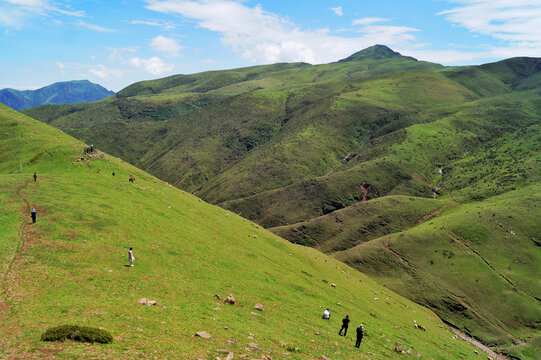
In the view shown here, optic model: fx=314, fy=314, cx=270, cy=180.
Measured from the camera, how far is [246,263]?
53.5m

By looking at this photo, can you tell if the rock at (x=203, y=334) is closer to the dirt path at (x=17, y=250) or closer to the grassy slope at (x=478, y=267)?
the dirt path at (x=17, y=250)

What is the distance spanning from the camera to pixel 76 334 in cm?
2109

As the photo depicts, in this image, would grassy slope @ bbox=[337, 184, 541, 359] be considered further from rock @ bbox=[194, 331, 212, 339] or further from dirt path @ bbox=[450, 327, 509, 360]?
rock @ bbox=[194, 331, 212, 339]

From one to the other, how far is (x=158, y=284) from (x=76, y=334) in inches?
550

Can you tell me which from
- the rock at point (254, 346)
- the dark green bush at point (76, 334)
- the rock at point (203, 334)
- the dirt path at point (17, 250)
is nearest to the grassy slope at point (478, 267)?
the rock at point (254, 346)

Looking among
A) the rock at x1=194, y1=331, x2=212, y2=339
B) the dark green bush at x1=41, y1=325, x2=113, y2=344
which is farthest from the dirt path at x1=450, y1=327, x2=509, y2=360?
the dark green bush at x1=41, y1=325, x2=113, y2=344

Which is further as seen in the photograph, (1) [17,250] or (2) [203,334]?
(1) [17,250]

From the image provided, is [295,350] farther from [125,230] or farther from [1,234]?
[1,234]

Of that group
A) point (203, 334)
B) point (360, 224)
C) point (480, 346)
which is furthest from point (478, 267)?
point (203, 334)

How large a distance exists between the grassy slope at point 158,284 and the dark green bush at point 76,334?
0.59 metres

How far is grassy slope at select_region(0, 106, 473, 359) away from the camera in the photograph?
79.6 feet

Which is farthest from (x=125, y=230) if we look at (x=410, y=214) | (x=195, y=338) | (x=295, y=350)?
(x=410, y=214)

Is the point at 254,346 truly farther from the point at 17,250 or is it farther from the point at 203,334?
the point at 17,250

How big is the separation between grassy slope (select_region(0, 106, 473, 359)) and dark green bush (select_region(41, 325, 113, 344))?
59 cm
